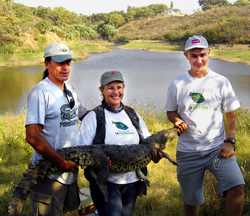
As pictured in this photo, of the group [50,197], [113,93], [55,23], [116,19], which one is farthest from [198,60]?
[116,19]

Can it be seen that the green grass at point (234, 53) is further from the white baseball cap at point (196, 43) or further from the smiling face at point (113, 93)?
the smiling face at point (113, 93)

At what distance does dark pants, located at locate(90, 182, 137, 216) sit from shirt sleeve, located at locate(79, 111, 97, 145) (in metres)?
0.35

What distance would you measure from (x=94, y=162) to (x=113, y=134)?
25 centimetres

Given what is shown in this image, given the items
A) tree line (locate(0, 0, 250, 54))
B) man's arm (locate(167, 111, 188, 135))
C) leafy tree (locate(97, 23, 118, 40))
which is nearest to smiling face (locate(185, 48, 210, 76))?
man's arm (locate(167, 111, 188, 135))

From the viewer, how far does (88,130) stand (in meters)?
3.21

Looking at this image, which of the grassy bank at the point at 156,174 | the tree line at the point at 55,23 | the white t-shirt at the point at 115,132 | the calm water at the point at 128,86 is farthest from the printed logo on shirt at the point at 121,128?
the tree line at the point at 55,23

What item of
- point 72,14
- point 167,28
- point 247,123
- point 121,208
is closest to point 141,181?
point 121,208

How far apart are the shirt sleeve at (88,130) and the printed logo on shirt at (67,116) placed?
0.10 m

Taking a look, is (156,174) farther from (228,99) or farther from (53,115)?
(53,115)

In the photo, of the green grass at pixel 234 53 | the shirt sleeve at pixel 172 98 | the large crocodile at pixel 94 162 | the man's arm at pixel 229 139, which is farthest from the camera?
the green grass at pixel 234 53

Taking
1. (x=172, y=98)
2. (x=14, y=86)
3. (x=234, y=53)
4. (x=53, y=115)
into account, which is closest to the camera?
(x=53, y=115)

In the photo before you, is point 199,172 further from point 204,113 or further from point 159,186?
point 159,186

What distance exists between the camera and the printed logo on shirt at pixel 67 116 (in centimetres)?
320

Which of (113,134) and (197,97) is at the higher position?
(197,97)
